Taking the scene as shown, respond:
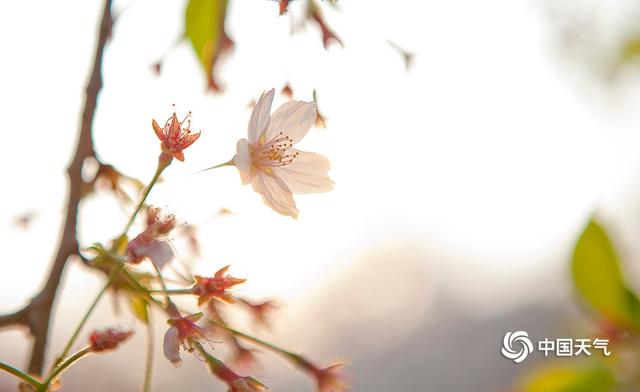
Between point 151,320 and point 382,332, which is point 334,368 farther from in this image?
point 382,332

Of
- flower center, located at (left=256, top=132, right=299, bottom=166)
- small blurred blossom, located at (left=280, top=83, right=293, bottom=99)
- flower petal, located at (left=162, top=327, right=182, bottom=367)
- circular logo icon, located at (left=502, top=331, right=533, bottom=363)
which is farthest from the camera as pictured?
circular logo icon, located at (left=502, top=331, right=533, bottom=363)

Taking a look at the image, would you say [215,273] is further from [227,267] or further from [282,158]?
[282,158]

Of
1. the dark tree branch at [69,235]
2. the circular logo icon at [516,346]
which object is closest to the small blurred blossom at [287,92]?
the dark tree branch at [69,235]

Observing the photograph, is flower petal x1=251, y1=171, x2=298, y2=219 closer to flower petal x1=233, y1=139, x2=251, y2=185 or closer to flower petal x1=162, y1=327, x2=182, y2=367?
flower petal x1=233, y1=139, x2=251, y2=185

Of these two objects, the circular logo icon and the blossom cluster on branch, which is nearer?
the blossom cluster on branch

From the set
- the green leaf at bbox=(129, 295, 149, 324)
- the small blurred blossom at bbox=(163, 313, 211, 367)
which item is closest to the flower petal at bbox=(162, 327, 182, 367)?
the small blurred blossom at bbox=(163, 313, 211, 367)

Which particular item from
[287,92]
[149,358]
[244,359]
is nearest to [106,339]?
[149,358]
